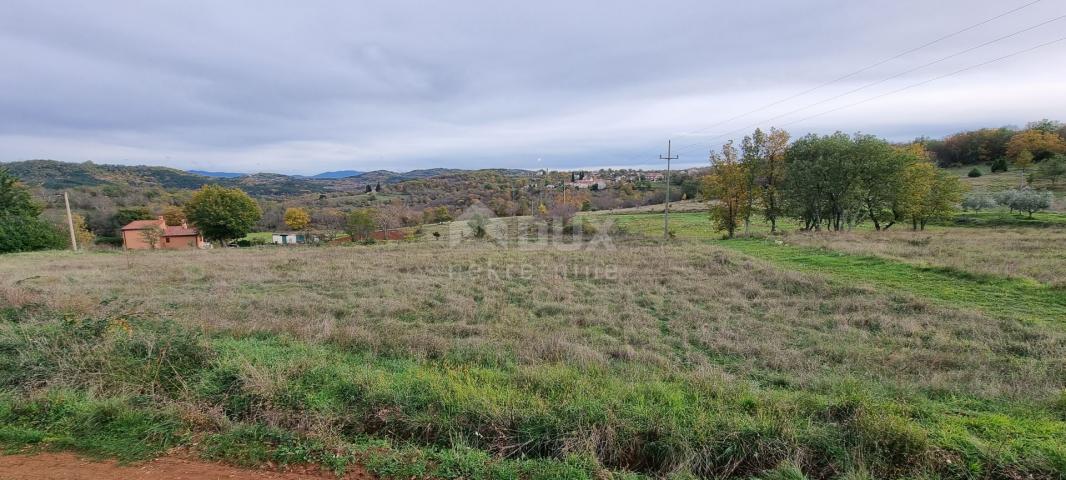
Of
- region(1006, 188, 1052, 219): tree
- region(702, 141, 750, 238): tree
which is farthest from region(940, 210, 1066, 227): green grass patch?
region(702, 141, 750, 238): tree

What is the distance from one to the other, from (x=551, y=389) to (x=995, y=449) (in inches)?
149

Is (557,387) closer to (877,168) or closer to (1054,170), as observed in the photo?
(877,168)

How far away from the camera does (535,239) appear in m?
31.5

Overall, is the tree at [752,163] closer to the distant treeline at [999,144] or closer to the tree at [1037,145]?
the distant treeline at [999,144]

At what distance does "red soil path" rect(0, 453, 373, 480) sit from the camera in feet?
10.1

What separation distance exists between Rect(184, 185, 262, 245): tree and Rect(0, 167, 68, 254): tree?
9177 millimetres

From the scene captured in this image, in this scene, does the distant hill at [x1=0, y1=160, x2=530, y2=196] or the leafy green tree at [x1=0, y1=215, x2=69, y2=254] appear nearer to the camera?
the leafy green tree at [x1=0, y1=215, x2=69, y2=254]

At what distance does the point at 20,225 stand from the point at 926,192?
60.5 metres

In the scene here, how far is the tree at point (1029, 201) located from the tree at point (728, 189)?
20.5m

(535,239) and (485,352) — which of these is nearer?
(485,352)

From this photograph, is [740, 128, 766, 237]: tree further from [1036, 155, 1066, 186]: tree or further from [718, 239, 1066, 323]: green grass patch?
[1036, 155, 1066, 186]: tree

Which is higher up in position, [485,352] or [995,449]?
[995,449]

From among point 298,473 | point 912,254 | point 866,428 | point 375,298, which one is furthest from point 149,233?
point 912,254

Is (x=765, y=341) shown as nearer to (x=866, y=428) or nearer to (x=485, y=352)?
(x=866, y=428)
